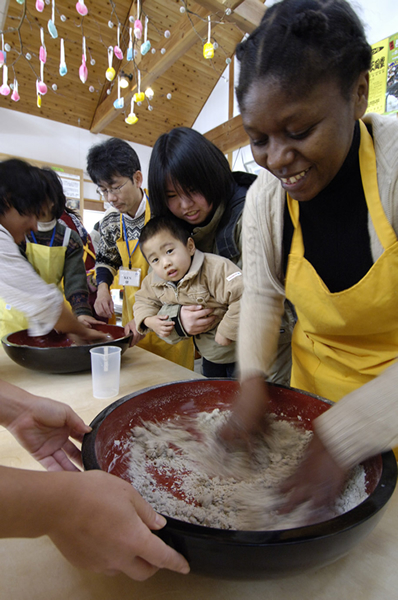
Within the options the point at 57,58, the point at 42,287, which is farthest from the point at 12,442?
the point at 57,58

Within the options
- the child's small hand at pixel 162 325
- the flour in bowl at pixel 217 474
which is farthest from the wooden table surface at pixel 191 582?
the child's small hand at pixel 162 325

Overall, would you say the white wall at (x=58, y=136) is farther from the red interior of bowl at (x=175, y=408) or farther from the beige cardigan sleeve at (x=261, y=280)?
the red interior of bowl at (x=175, y=408)

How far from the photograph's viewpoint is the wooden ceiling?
5.03m

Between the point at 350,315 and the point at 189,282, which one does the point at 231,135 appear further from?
the point at 350,315

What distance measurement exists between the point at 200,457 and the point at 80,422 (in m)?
0.28

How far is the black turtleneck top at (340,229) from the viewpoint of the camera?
2.53ft

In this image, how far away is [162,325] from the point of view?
4.94 feet

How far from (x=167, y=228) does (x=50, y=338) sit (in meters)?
0.76

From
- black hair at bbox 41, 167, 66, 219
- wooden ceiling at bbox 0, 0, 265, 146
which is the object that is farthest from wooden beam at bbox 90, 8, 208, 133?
black hair at bbox 41, 167, 66, 219

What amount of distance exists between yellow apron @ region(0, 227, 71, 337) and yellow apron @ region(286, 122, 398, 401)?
5.29ft

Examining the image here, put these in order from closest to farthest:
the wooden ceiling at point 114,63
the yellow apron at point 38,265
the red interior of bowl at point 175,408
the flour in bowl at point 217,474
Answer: the flour in bowl at point 217,474 → the red interior of bowl at point 175,408 → the yellow apron at point 38,265 → the wooden ceiling at point 114,63

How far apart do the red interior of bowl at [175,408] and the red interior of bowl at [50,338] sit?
619 millimetres

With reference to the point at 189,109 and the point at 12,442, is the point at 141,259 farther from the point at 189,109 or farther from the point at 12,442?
the point at 189,109

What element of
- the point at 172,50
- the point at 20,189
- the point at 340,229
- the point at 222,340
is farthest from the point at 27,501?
the point at 172,50
